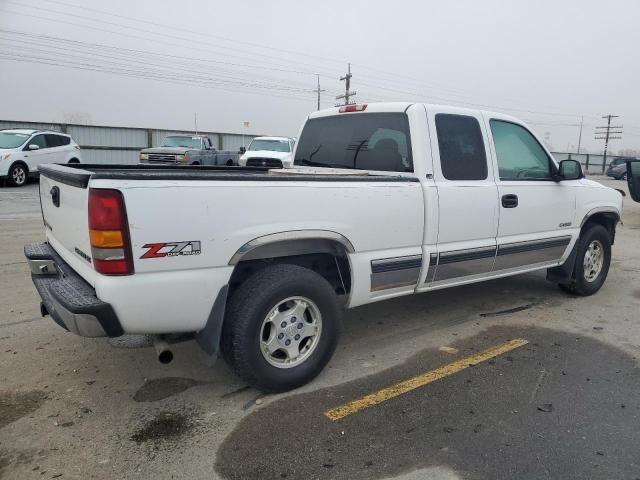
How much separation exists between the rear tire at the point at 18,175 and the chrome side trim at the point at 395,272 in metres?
15.1

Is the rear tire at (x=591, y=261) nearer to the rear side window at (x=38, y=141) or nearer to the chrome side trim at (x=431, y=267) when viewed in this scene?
the chrome side trim at (x=431, y=267)

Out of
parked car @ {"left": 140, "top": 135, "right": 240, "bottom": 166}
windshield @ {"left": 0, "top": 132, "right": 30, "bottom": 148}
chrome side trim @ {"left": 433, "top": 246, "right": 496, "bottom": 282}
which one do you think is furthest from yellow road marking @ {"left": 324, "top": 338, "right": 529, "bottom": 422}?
windshield @ {"left": 0, "top": 132, "right": 30, "bottom": 148}

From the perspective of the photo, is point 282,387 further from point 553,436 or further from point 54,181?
point 54,181

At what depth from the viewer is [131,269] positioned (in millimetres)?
2604

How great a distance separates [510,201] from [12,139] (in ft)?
51.9

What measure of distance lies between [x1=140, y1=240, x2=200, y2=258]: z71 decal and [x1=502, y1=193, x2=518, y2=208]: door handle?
2.80 metres

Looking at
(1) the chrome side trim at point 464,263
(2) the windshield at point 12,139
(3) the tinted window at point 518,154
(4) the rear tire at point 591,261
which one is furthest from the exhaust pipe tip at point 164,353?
(2) the windshield at point 12,139

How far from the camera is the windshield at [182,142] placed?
64.3 ft

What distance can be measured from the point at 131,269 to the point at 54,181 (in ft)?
3.67

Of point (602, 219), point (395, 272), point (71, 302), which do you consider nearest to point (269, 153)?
point (602, 219)

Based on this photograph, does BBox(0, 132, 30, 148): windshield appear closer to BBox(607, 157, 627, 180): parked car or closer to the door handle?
the door handle

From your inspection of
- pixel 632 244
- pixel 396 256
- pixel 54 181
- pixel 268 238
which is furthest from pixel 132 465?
pixel 632 244

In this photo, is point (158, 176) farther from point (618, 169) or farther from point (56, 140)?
point (618, 169)

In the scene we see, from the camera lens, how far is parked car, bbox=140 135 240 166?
55.5 feet
